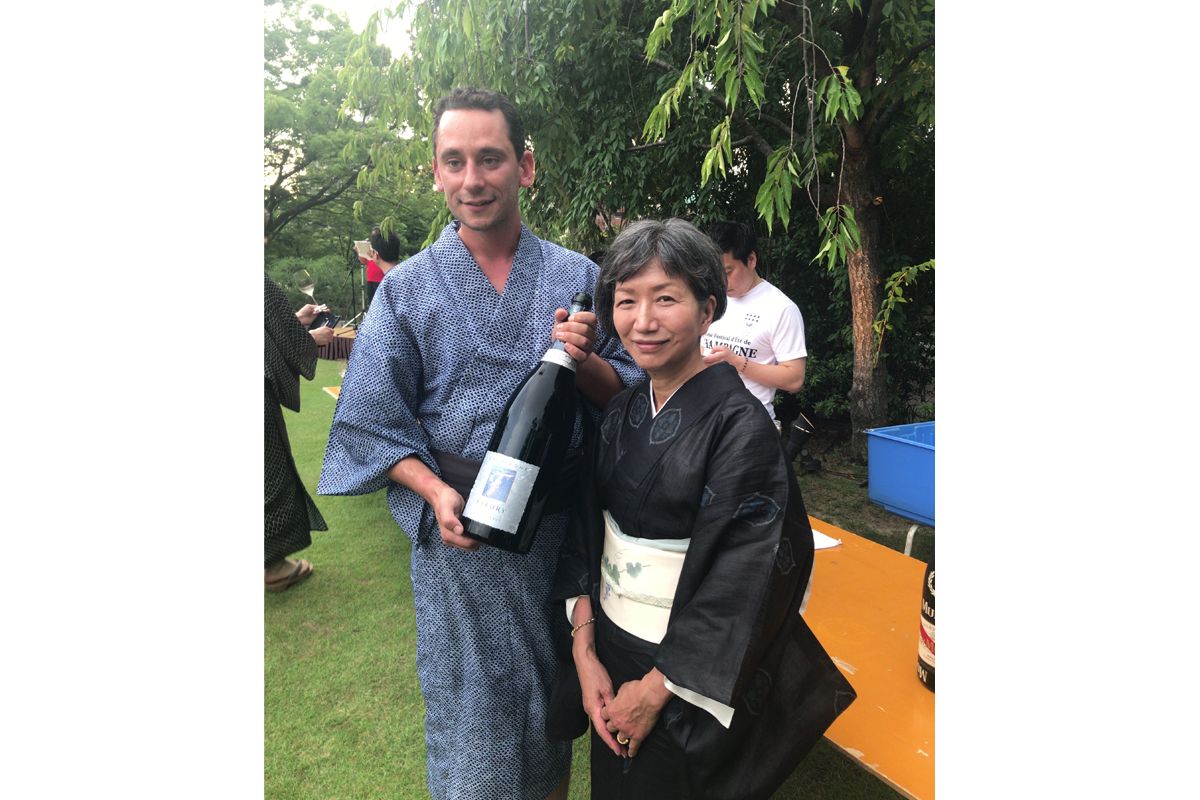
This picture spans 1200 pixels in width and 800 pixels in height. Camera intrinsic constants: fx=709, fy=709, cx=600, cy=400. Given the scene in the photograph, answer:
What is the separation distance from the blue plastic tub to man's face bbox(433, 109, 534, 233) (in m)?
2.32

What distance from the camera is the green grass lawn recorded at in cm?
256

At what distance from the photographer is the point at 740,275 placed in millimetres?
3303

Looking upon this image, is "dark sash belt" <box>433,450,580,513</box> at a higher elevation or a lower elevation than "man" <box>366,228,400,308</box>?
lower

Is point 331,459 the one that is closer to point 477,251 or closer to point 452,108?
point 477,251

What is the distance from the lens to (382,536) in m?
5.05

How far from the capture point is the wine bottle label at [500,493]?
55.9 inches

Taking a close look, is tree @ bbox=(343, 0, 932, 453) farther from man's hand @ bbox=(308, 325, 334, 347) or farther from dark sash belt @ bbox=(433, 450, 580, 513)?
dark sash belt @ bbox=(433, 450, 580, 513)

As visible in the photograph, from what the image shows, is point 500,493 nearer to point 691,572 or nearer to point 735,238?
point 691,572

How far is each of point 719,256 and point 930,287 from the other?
18.9 feet

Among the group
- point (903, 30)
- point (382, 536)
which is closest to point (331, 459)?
point (382, 536)

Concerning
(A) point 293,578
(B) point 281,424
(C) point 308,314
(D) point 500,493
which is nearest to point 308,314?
(C) point 308,314

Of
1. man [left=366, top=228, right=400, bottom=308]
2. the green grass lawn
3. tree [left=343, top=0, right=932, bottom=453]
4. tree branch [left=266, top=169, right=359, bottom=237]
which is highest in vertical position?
tree branch [left=266, top=169, right=359, bottom=237]

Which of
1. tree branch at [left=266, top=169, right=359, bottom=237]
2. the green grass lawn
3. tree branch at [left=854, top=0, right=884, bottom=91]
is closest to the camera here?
the green grass lawn

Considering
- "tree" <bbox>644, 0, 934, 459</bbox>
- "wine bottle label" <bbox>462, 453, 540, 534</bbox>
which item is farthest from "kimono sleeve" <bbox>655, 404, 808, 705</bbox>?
"tree" <bbox>644, 0, 934, 459</bbox>
